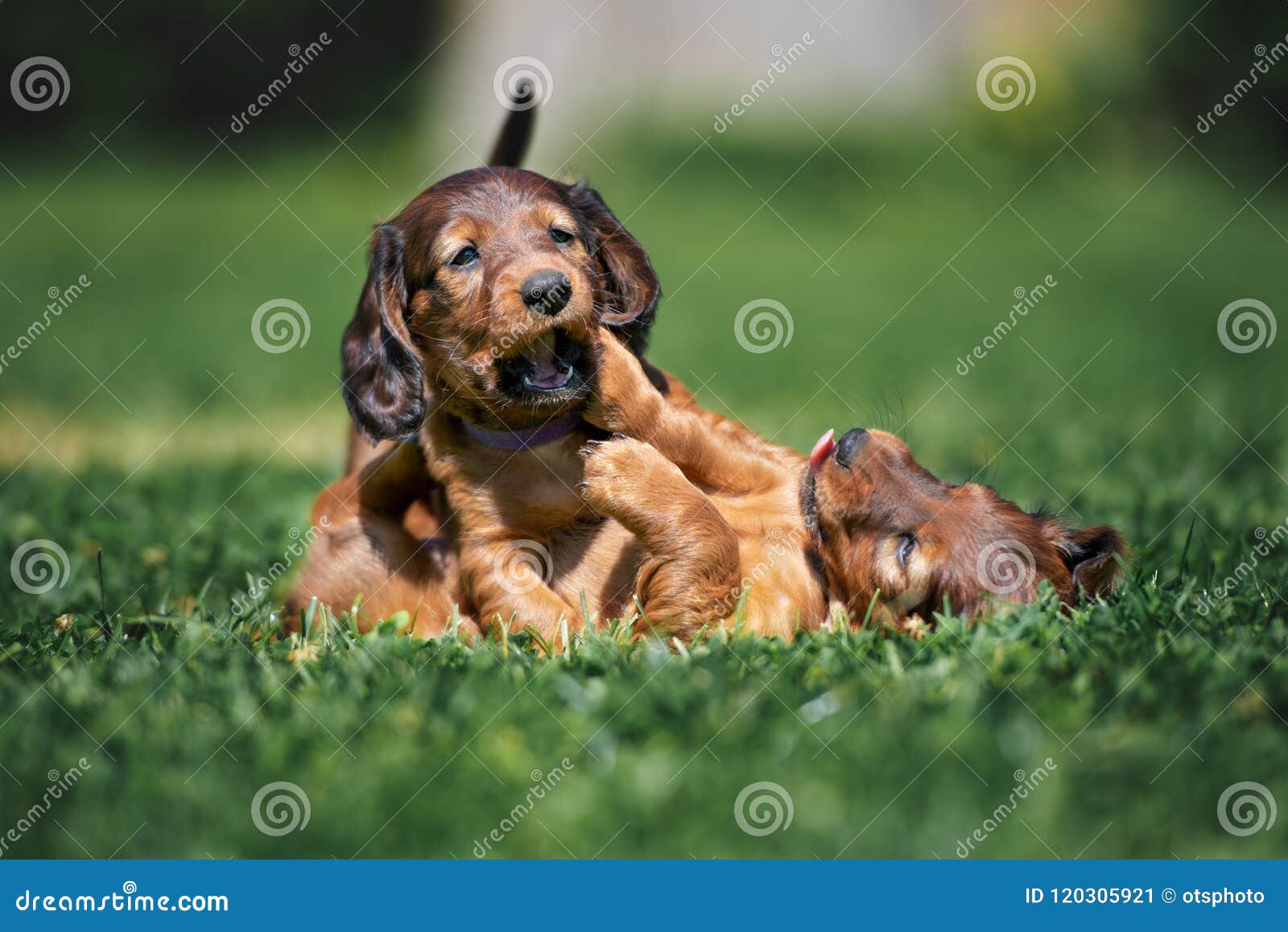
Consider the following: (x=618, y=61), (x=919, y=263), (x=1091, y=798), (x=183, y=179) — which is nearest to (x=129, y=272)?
(x=183, y=179)

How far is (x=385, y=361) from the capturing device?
422 cm

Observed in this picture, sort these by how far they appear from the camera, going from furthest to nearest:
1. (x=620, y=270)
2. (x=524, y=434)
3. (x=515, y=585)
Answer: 1. (x=620, y=270)
2. (x=524, y=434)
3. (x=515, y=585)

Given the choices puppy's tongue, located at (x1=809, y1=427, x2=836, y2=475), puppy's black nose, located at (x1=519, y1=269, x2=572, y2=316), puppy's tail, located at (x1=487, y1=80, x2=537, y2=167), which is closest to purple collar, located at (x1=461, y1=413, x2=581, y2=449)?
puppy's black nose, located at (x1=519, y1=269, x2=572, y2=316)

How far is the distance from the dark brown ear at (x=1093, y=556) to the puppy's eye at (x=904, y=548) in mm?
532

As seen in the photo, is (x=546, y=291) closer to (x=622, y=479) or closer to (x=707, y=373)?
(x=622, y=479)

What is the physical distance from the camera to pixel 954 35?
2034cm

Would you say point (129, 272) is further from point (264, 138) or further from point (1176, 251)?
point (1176, 251)

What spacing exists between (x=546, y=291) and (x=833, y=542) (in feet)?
3.81

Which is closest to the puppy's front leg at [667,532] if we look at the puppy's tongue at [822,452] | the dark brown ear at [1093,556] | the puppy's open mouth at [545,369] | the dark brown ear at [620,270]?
the puppy's open mouth at [545,369]

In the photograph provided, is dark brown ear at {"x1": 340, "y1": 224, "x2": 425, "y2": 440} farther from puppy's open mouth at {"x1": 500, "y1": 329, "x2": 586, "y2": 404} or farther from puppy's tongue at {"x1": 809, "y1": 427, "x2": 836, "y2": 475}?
puppy's tongue at {"x1": 809, "y1": 427, "x2": 836, "y2": 475}

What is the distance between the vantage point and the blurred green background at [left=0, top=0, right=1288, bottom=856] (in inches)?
112

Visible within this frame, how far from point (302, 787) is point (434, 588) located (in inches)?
76.3

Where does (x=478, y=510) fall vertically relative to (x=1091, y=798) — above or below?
below

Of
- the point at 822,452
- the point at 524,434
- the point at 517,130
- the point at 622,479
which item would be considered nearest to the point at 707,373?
the point at 517,130
